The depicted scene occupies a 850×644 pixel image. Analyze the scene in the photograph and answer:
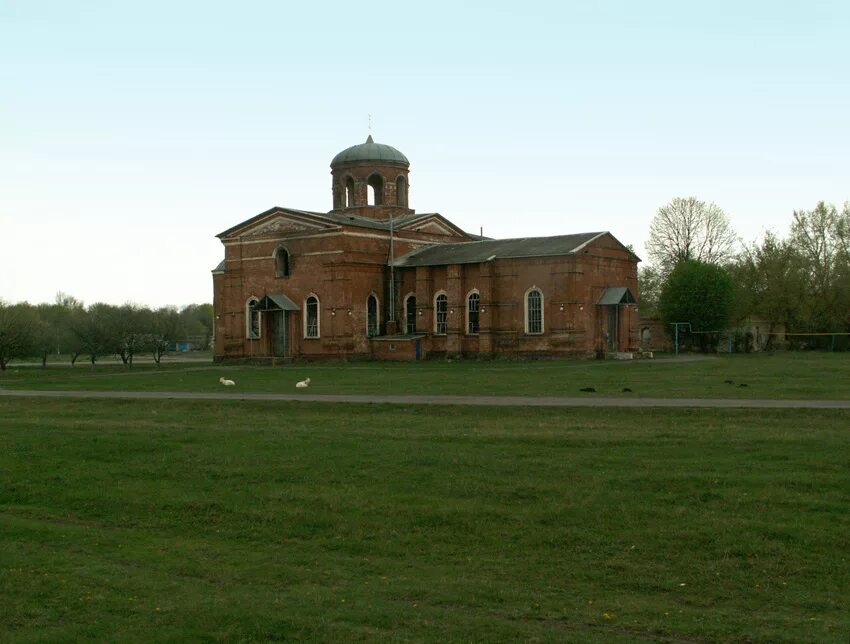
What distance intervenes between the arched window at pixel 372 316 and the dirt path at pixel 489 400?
26.0 meters

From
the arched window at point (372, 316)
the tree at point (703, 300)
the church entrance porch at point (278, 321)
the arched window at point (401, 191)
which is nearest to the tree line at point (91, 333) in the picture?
the church entrance porch at point (278, 321)

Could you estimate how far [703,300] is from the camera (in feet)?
225

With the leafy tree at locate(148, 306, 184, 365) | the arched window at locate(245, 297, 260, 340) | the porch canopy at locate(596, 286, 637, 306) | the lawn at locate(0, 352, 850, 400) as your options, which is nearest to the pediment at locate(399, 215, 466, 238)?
the arched window at locate(245, 297, 260, 340)

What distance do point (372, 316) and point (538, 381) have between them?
86.3ft

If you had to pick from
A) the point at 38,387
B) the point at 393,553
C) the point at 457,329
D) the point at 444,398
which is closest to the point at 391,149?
the point at 457,329

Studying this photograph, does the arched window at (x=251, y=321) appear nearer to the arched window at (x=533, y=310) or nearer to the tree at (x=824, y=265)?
the arched window at (x=533, y=310)

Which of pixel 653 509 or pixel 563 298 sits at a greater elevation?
pixel 563 298

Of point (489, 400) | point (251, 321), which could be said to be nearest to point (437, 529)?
point (489, 400)

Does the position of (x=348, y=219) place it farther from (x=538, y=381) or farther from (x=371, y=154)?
(x=538, y=381)

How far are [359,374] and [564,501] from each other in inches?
1144

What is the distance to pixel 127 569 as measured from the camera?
1245 cm

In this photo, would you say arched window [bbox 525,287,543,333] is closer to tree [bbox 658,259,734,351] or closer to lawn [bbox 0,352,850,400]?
lawn [bbox 0,352,850,400]

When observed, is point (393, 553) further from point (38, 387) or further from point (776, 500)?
point (38, 387)

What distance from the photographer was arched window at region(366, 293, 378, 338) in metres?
59.4
